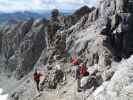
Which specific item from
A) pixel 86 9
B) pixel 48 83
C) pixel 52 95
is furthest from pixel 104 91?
pixel 86 9

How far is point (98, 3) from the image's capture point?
254 feet

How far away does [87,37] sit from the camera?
7206cm

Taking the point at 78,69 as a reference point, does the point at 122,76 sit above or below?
above

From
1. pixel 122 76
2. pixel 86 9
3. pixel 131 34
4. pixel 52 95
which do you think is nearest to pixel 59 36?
pixel 131 34

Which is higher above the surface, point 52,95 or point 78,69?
point 78,69

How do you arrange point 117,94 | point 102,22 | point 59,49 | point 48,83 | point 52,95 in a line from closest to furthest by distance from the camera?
1. point 117,94
2. point 52,95
3. point 48,83
4. point 102,22
5. point 59,49

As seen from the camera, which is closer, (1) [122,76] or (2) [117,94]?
(2) [117,94]

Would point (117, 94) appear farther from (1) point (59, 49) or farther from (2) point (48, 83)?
(1) point (59, 49)

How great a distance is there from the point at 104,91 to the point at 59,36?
49.3 metres

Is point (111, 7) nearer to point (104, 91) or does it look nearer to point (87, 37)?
point (87, 37)

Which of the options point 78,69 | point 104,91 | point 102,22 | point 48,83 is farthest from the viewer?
point 102,22

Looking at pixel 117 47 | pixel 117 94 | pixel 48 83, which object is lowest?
pixel 48 83

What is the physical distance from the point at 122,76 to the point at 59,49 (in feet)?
143

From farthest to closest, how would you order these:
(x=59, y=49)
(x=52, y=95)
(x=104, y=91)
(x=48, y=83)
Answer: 1. (x=59, y=49)
2. (x=48, y=83)
3. (x=52, y=95)
4. (x=104, y=91)
